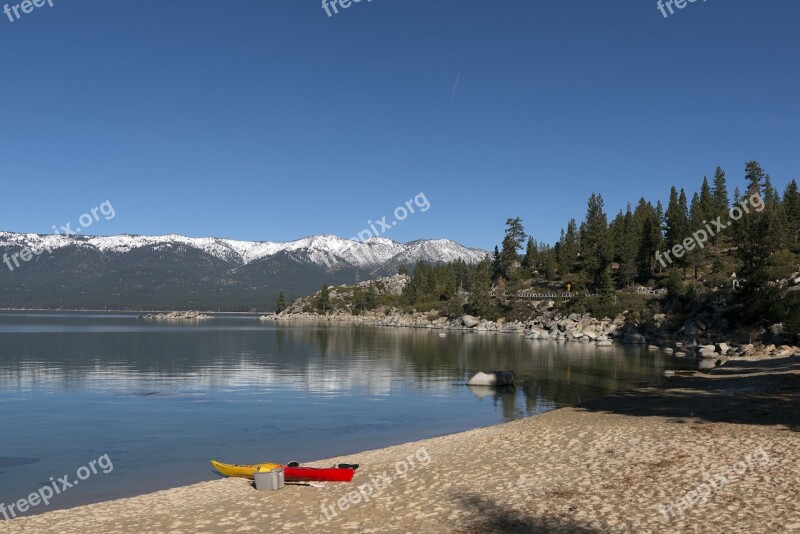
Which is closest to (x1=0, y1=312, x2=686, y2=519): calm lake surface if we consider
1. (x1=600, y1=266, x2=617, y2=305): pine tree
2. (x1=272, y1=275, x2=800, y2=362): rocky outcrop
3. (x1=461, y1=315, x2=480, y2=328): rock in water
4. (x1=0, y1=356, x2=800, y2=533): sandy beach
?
(x1=0, y1=356, x2=800, y2=533): sandy beach

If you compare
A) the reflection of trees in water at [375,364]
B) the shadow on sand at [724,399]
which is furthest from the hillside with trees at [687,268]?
the shadow on sand at [724,399]

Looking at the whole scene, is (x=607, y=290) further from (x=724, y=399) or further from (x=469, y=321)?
(x=724, y=399)

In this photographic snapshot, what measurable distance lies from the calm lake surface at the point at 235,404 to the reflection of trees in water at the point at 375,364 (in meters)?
0.24

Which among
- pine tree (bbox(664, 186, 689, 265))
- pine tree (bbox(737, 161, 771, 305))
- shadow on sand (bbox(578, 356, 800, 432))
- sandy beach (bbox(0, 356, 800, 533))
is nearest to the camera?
sandy beach (bbox(0, 356, 800, 533))

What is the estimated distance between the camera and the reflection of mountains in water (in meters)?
53.2

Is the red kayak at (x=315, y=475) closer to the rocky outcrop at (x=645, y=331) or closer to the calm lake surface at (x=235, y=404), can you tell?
the calm lake surface at (x=235, y=404)

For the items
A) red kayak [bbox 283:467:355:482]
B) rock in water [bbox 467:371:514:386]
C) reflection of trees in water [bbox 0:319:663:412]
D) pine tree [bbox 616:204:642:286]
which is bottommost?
reflection of trees in water [bbox 0:319:663:412]

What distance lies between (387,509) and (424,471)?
4708 mm

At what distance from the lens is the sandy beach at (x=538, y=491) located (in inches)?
584

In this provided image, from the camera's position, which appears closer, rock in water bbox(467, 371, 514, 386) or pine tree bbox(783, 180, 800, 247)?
rock in water bbox(467, 371, 514, 386)

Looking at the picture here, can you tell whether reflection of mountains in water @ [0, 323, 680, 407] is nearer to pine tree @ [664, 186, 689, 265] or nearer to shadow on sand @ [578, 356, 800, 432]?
shadow on sand @ [578, 356, 800, 432]

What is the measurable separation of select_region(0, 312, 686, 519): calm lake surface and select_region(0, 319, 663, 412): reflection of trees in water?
0.79 ft

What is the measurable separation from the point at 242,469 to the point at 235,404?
21.1 m

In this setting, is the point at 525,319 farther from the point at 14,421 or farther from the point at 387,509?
the point at 387,509
